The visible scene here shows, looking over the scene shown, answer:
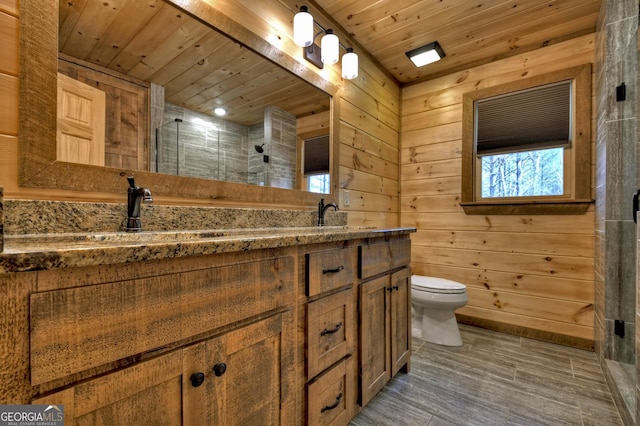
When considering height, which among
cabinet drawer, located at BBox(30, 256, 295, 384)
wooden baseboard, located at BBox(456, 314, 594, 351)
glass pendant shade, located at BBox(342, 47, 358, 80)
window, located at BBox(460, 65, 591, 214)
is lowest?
wooden baseboard, located at BBox(456, 314, 594, 351)

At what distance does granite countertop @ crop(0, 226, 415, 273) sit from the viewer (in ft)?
1.62

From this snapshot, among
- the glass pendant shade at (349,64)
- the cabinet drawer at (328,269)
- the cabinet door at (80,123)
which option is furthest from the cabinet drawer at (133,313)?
the glass pendant shade at (349,64)

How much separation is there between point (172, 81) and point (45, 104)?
1.54 feet

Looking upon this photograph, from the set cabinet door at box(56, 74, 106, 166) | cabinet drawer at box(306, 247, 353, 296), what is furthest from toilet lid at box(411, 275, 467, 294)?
cabinet door at box(56, 74, 106, 166)

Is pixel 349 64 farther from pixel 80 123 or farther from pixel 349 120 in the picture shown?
pixel 80 123

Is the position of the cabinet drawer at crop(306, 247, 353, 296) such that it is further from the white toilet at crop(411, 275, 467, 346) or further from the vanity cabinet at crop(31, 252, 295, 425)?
the white toilet at crop(411, 275, 467, 346)

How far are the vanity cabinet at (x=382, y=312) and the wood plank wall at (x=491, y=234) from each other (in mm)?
1187

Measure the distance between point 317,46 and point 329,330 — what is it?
1.77 metres

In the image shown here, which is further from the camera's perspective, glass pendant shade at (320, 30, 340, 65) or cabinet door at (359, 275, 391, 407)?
glass pendant shade at (320, 30, 340, 65)

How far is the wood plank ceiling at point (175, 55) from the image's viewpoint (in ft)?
3.35

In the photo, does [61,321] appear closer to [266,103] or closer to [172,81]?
[172,81]

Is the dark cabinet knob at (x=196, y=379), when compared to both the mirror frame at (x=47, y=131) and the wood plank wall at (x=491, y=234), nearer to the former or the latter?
the mirror frame at (x=47, y=131)

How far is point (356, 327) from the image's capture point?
1301mm

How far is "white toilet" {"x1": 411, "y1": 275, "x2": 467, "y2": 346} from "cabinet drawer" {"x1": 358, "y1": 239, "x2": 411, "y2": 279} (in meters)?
0.53
